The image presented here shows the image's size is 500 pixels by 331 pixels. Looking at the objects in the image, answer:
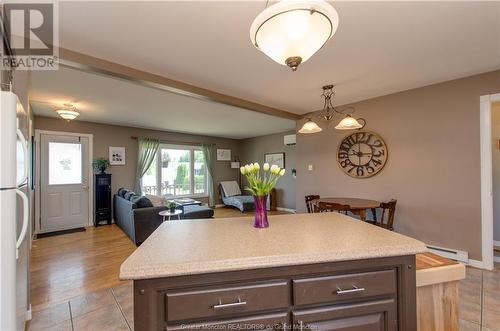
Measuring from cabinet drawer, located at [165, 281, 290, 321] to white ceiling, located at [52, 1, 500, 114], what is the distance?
69.4 inches

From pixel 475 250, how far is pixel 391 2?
10.2 ft

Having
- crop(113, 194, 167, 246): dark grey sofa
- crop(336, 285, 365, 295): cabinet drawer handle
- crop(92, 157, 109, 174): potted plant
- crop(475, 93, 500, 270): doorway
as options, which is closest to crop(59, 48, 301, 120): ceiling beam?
crop(113, 194, 167, 246): dark grey sofa

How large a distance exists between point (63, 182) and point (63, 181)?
22mm

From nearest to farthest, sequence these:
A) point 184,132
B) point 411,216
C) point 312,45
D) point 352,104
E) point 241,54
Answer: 1. point 312,45
2. point 241,54
3. point 411,216
4. point 352,104
5. point 184,132

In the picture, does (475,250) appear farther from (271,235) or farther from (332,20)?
(332,20)

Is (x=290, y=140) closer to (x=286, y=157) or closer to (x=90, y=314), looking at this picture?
(x=286, y=157)

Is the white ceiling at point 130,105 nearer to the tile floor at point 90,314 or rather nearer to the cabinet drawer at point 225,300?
the tile floor at point 90,314

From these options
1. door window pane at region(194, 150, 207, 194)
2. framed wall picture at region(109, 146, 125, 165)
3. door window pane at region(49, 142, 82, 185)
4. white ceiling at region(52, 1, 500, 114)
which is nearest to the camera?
white ceiling at region(52, 1, 500, 114)

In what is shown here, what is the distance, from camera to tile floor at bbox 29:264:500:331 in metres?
1.88

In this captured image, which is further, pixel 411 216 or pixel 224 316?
pixel 411 216

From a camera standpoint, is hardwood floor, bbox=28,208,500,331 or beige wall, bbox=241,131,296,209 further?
beige wall, bbox=241,131,296,209

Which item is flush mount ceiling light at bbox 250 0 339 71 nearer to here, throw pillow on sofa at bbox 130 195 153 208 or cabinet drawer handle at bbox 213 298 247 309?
cabinet drawer handle at bbox 213 298 247 309

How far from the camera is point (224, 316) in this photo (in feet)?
3.13

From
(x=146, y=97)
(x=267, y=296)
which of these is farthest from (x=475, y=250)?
(x=146, y=97)
